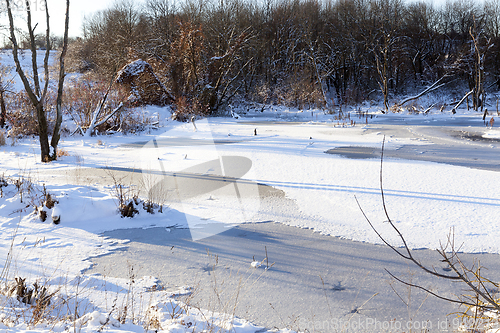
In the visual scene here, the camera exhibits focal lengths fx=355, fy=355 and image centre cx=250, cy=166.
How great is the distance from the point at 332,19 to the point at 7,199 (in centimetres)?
3701

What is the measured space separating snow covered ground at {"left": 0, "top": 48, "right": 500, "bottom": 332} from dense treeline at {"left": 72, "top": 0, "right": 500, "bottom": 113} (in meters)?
19.1

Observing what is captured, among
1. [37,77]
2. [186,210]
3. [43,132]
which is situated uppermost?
[37,77]

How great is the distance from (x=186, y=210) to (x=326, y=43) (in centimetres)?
3303

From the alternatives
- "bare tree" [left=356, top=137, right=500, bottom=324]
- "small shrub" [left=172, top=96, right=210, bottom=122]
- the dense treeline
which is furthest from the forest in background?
"bare tree" [left=356, top=137, right=500, bottom=324]

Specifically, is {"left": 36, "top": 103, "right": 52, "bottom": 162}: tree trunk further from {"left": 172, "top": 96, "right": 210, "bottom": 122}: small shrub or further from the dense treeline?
the dense treeline

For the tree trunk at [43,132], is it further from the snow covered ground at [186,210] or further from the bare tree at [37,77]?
the snow covered ground at [186,210]

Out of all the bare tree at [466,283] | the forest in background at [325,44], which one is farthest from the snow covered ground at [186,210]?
the forest in background at [325,44]

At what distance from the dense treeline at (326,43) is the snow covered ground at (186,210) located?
1907 cm


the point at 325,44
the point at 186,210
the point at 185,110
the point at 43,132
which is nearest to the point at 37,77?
the point at 43,132

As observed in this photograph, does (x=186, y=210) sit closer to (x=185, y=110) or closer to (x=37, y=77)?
(x=37, y=77)

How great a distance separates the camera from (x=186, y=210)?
18.1ft

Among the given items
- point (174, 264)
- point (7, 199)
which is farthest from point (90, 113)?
point (174, 264)

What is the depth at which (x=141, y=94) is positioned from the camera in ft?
66.7

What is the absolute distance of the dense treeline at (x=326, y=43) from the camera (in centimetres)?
2875
